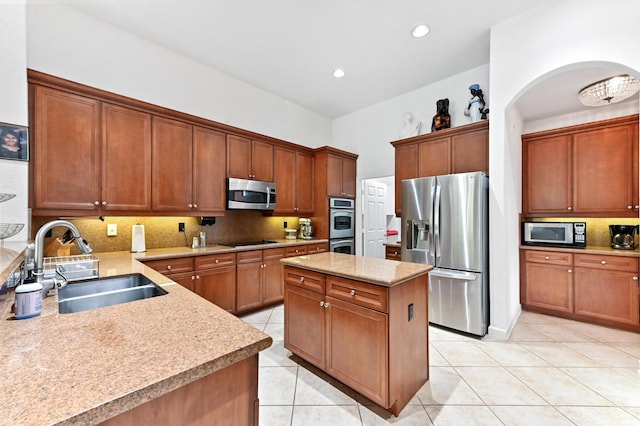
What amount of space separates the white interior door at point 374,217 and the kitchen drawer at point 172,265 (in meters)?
3.11

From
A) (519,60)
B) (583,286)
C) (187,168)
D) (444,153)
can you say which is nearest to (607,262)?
(583,286)

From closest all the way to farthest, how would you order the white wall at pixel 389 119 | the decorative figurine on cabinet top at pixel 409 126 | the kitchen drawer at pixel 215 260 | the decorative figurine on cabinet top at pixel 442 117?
the kitchen drawer at pixel 215 260 → the decorative figurine on cabinet top at pixel 442 117 → the white wall at pixel 389 119 → the decorative figurine on cabinet top at pixel 409 126

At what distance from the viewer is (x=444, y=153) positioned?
3.50 metres

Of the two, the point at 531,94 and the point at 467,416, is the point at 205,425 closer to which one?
the point at 467,416

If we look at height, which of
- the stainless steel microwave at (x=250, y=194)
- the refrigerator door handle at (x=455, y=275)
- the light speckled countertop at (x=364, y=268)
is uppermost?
the stainless steel microwave at (x=250, y=194)

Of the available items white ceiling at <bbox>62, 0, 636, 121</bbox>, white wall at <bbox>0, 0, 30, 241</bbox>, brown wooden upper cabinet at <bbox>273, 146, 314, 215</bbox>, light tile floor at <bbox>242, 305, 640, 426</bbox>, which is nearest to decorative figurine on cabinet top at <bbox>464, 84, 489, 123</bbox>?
white ceiling at <bbox>62, 0, 636, 121</bbox>

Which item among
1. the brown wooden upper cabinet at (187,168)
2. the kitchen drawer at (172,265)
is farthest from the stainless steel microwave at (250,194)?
the kitchen drawer at (172,265)

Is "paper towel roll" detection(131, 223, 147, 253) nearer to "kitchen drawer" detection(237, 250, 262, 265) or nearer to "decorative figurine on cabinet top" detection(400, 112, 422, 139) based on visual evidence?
"kitchen drawer" detection(237, 250, 262, 265)

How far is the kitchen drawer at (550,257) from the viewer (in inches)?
131

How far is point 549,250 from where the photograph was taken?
→ 135 inches

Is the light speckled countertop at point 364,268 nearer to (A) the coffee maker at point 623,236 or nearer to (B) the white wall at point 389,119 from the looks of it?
(B) the white wall at point 389,119

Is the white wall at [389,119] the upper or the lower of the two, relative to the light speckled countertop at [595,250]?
upper

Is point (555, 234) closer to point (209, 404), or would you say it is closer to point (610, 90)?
point (610, 90)

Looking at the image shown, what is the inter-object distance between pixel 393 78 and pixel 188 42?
2.73m
